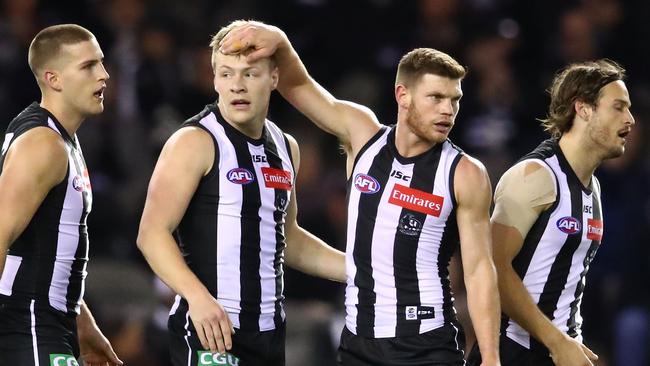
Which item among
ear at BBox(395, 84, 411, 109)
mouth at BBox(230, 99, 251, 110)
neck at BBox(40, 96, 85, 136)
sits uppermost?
ear at BBox(395, 84, 411, 109)

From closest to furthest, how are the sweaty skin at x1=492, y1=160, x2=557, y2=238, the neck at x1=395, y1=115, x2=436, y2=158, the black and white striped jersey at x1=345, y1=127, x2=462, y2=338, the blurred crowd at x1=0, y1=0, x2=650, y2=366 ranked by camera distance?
1. the black and white striped jersey at x1=345, y1=127, x2=462, y2=338
2. the neck at x1=395, y1=115, x2=436, y2=158
3. the sweaty skin at x1=492, y1=160, x2=557, y2=238
4. the blurred crowd at x1=0, y1=0, x2=650, y2=366

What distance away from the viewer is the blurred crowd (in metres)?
10.2

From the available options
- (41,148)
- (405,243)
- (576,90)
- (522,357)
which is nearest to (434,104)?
(405,243)

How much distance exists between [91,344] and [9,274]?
726 millimetres

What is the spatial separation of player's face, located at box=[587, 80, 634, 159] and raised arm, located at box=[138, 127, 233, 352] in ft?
6.47

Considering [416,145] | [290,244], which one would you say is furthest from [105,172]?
[416,145]

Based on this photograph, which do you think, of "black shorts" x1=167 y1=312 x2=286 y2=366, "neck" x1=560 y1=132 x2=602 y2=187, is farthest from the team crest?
"neck" x1=560 y1=132 x2=602 y2=187

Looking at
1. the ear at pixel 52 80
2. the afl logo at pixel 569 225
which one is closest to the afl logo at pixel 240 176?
the ear at pixel 52 80

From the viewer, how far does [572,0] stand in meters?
12.5

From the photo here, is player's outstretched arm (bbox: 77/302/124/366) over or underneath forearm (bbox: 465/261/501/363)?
underneath

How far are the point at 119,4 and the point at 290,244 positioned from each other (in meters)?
5.12

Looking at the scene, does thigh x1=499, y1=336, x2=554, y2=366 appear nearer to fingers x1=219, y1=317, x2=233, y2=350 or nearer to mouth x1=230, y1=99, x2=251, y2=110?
fingers x1=219, y1=317, x2=233, y2=350

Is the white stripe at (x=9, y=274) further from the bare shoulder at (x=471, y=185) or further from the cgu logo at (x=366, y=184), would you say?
the bare shoulder at (x=471, y=185)

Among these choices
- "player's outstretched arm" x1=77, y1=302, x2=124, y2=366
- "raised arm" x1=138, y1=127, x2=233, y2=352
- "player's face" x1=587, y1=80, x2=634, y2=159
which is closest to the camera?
"raised arm" x1=138, y1=127, x2=233, y2=352
